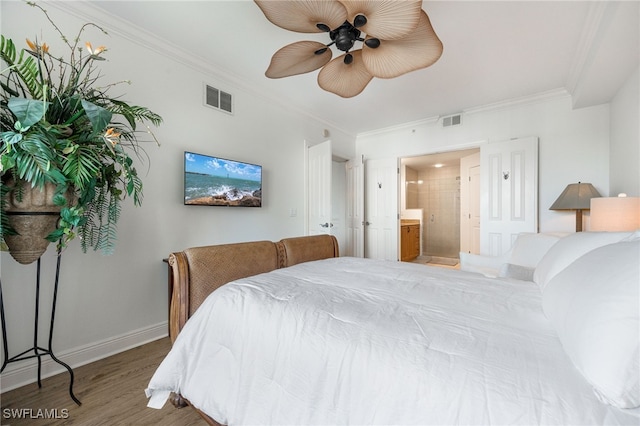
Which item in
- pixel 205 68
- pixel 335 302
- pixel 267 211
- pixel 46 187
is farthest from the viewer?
pixel 267 211

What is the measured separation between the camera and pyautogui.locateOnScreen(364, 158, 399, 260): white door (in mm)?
4527

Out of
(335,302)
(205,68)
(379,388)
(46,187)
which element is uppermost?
(205,68)

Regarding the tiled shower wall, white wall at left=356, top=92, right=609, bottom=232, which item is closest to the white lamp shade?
white wall at left=356, top=92, right=609, bottom=232

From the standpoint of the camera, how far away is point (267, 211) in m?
3.38

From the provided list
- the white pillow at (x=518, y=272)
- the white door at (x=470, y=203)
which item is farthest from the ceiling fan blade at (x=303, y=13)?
the white door at (x=470, y=203)

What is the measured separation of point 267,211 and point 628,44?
11.9 feet

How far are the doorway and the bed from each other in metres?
5.44

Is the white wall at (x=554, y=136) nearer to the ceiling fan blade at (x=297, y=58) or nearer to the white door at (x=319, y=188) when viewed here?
the white door at (x=319, y=188)

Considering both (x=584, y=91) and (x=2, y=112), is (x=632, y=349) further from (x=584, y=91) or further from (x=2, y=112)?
→ (x=584, y=91)

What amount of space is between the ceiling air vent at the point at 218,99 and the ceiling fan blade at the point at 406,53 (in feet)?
5.73

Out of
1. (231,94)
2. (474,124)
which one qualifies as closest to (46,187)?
(231,94)

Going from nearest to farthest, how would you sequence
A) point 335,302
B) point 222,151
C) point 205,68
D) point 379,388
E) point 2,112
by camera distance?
point 379,388
point 335,302
point 2,112
point 205,68
point 222,151

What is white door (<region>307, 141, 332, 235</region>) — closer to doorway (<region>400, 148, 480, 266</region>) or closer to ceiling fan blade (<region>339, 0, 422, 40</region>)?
ceiling fan blade (<region>339, 0, 422, 40</region>)

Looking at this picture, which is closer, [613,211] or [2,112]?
[2,112]
